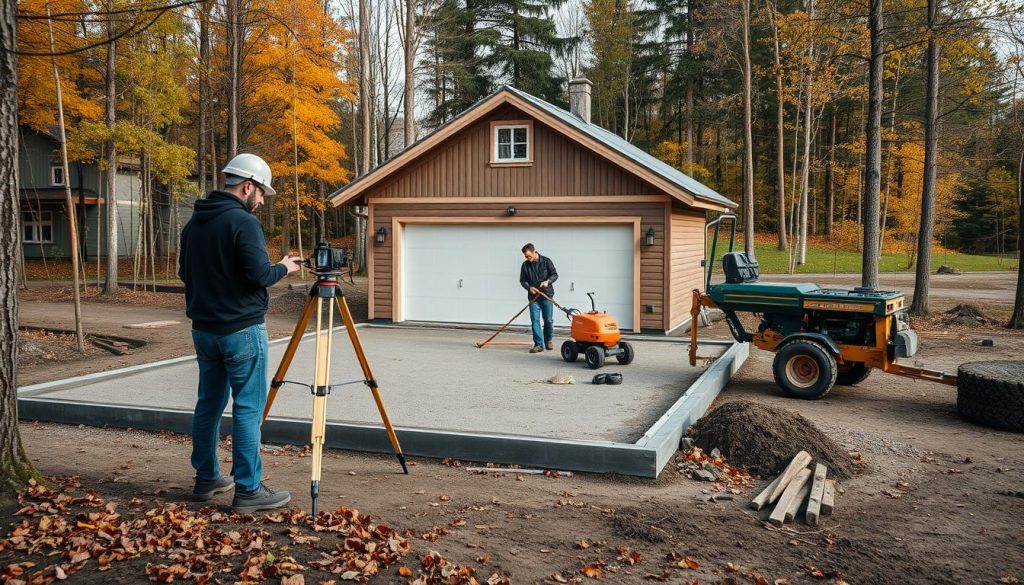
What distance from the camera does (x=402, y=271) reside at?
645 inches

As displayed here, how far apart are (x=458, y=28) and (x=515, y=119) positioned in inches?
809

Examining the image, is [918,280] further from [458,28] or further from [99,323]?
[458,28]

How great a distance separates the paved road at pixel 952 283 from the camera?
72.6 feet

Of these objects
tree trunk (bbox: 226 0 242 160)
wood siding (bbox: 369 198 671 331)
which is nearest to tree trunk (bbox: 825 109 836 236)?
wood siding (bbox: 369 198 671 331)

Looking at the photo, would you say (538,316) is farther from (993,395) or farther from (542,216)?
(993,395)

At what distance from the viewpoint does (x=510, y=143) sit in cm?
1545

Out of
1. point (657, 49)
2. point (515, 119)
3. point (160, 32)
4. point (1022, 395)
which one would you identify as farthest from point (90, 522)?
point (657, 49)

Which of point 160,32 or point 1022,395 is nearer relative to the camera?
point 1022,395

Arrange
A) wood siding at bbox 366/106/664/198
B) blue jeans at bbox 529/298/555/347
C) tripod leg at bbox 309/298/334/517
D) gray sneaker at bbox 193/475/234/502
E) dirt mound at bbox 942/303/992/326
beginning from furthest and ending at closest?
dirt mound at bbox 942/303/992/326, wood siding at bbox 366/106/664/198, blue jeans at bbox 529/298/555/347, gray sneaker at bbox 193/475/234/502, tripod leg at bbox 309/298/334/517

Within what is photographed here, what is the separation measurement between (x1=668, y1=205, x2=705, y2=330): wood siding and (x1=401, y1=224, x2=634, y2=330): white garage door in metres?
0.87

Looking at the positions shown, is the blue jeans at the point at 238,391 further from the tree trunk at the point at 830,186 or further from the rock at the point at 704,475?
the tree trunk at the point at 830,186

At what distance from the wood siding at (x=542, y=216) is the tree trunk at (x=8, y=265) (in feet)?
37.5

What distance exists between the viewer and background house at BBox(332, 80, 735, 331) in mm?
14547

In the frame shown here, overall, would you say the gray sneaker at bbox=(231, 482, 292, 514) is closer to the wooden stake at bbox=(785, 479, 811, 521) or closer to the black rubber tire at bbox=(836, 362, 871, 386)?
the wooden stake at bbox=(785, 479, 811, 521)
